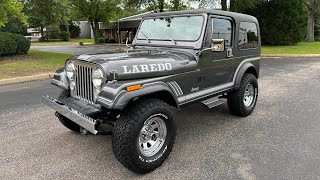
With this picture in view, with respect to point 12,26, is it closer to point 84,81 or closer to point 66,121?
point 66,121

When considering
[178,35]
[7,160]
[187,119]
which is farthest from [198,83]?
[7,160]

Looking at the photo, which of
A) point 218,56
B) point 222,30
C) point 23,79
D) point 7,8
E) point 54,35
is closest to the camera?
point 218,56

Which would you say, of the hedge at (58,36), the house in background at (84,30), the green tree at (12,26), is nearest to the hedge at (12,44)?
the green tree at (12,26)

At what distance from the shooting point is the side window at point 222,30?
4162mm

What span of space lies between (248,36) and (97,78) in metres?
3.15

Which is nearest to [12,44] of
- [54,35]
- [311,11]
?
[311,11]

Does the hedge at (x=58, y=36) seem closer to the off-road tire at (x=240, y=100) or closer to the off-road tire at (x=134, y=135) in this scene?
the off-road tire at (x=240, y=100)

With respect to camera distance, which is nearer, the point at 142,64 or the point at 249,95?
the point at 142,64

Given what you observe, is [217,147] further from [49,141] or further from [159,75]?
[49,141]

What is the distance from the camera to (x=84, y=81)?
10.9 feet

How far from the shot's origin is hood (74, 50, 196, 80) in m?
3.03

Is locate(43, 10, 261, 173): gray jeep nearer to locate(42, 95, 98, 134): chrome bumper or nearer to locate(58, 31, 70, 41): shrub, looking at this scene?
locate(42, 95, 98, 134): chrome bumper

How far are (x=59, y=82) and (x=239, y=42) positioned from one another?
3.04 meters

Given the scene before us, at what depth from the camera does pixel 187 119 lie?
493 centimetres
